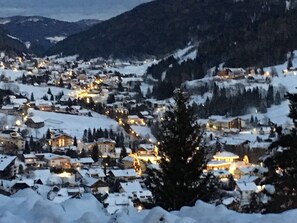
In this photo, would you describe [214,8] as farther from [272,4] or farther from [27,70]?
[27,70]

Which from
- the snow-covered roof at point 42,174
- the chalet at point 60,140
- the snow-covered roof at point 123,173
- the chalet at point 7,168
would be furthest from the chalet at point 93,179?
the chalet at point 60,140

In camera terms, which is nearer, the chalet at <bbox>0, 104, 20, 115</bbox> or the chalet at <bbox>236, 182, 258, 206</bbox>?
the chalet at <bbox>236, 182, 258, 206</bbox>

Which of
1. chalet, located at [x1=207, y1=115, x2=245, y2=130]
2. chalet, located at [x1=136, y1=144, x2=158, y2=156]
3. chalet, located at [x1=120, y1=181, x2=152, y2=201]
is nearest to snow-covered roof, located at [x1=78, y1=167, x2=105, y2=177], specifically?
chalet, located at [x1=120, y1=181, x2=152, y2=201]

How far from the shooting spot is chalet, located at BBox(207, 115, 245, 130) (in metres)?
70.6

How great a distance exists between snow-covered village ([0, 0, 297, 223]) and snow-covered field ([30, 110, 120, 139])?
0.14 m

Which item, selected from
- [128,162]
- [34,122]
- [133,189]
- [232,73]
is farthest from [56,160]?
[232,73]

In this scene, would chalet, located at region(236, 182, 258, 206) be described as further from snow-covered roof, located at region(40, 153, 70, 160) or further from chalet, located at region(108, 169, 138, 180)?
snow-covered roof, located at region(40, 153, 70, 160)

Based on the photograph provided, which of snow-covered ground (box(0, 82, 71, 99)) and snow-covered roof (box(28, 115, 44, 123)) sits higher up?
snow-covered ground (box(0, 82, 71, 99))

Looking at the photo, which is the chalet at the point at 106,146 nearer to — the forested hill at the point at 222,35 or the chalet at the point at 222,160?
the chalet at the point at 222,160

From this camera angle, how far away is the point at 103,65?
15925cm

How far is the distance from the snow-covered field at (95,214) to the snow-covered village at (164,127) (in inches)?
0.4

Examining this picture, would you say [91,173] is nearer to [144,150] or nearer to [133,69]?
[144,150]

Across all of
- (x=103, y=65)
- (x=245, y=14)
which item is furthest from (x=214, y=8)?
(x=103, y=65)

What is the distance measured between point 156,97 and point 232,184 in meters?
62.5
